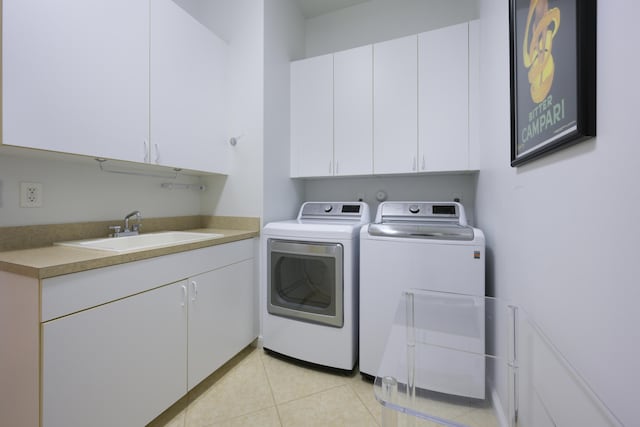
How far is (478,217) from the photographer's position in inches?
76.7

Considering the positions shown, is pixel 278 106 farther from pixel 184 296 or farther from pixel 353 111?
pixel 184 296

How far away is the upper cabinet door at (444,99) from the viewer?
188 centimetres

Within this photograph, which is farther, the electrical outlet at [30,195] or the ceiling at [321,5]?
the ceiling at [321,5]

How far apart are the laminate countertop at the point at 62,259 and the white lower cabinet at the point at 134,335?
0.03 m

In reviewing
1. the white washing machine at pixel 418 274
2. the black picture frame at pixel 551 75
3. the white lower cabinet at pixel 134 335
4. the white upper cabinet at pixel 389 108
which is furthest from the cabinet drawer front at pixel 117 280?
the black picture frame at pixel 551 75

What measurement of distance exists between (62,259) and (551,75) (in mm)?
1739

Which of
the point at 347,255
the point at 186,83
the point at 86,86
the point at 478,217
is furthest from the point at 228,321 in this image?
the point at 478,217

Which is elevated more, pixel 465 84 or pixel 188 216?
pixel 465 84

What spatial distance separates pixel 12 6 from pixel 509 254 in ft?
7.35

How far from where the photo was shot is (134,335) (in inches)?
47.1

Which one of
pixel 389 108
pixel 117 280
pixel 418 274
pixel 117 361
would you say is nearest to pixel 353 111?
pixel 389 108

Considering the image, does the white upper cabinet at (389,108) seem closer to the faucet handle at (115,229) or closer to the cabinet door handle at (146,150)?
→ the cabinet door handle at (146,150)

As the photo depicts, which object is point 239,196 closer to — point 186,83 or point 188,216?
point 188,216

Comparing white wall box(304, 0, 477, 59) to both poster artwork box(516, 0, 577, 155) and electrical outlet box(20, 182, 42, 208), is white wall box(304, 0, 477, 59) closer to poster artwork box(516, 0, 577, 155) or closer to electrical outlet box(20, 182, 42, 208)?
poster artwork box(516, 0, 577, 155)
